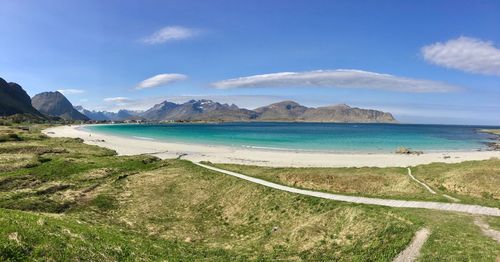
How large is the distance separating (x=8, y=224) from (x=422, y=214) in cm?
2941

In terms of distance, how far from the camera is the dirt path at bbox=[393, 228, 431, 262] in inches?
819

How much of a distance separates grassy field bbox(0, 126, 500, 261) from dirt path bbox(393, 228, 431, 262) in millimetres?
411

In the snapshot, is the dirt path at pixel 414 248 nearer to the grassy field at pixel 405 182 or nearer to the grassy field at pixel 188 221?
the grassy field at pixel 188 221

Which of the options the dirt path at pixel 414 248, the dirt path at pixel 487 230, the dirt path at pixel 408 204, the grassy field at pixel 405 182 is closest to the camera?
the dirt path at pixel 414 248

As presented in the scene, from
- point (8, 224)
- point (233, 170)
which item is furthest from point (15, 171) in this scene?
point (8, 224)

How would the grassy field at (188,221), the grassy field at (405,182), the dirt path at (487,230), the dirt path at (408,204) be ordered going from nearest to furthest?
the grassy field at (188,221) → the dirt path at (487,230) → the dirt path at (408,204) → the grassy field at (405,182)

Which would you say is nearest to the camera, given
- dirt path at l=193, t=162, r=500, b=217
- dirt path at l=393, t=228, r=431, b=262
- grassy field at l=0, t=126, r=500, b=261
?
grassy field at l=0, t=126, r=500, b=261

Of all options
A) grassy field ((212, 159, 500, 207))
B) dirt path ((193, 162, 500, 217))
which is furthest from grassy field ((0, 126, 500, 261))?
grassy field ((212, 159, 500, 207))

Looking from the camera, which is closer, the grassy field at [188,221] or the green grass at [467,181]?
the grassy field at [188,221]

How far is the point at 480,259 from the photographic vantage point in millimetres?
19672

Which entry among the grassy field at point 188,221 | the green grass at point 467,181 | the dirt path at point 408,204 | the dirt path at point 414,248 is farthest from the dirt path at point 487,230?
the green grass at point 467,181

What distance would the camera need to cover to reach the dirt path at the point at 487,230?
23578 millimetres

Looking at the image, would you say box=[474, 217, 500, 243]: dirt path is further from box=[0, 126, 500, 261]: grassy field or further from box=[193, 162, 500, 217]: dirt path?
box=[193, 162, 500, 217]: dirt path

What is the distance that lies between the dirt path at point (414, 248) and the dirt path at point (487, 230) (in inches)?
154
